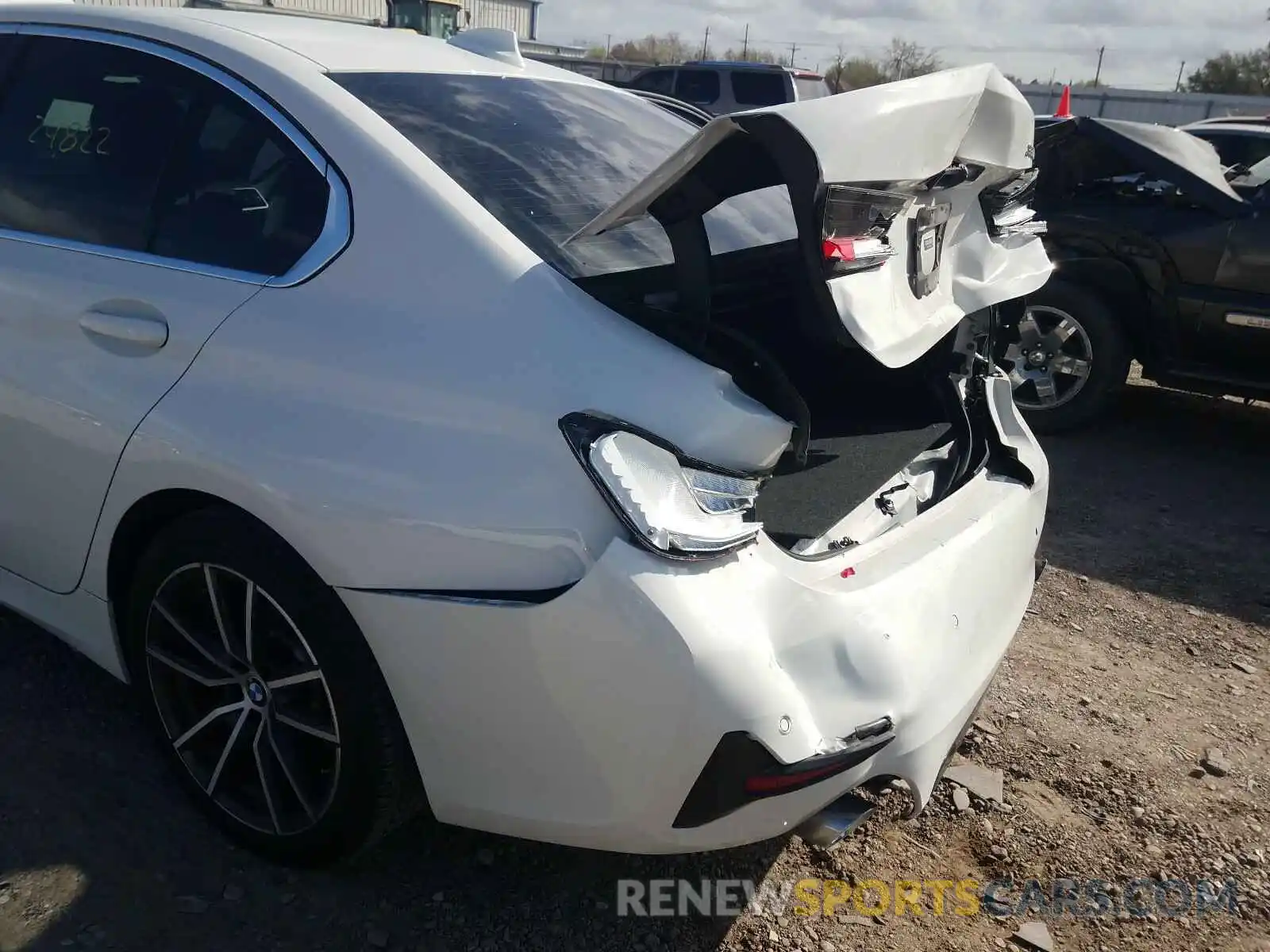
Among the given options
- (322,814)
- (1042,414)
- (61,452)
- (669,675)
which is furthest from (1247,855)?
(1042,414)

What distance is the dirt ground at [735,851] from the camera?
2219 mm

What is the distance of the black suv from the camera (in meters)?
5.26

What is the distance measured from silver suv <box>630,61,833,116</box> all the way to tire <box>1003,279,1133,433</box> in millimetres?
11982

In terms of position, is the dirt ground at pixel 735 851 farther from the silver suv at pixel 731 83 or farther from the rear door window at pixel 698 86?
the rear door window at pixel 698 86

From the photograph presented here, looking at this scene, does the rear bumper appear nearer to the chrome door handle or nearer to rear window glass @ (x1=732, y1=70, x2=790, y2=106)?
the chrome door handle

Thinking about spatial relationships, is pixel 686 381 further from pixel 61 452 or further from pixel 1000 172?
pixel 61 452

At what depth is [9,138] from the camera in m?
2.76

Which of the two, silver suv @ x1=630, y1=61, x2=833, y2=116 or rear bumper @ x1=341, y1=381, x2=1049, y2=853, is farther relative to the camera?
silver suv @ x1=630, y1=61, x2=833, y2=116

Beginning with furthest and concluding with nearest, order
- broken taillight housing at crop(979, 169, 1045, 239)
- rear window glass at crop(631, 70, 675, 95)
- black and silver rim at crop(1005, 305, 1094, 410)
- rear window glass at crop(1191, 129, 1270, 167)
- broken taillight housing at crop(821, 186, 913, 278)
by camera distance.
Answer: rear window glass at crop(631, 70, 675, 95) → rear window glass at crop(1191, 129, 1270, 167) → black and silver rim at crop(1005, 305, 1094, 410) → broken taillight housing at crop(979, 169, 1045, 239) → broken taillight housing at crop(821, 186, 913, 278)

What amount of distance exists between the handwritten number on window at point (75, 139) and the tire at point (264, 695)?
1.02 meters

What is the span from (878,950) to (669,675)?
967mm

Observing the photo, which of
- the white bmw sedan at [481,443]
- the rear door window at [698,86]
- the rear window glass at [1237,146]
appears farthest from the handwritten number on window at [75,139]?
the rear door window at [698,86]

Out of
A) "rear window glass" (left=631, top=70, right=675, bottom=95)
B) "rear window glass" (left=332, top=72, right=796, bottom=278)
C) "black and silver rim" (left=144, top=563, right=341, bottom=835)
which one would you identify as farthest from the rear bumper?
"rear window glass" (left=631, top=70, right=675, bottom=95)

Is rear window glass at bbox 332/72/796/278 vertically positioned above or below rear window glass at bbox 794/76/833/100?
above
